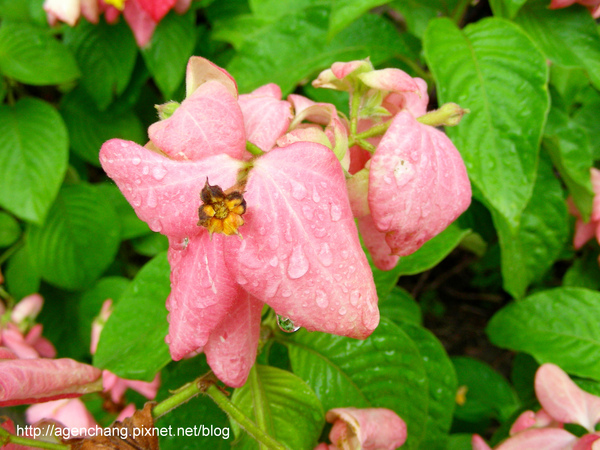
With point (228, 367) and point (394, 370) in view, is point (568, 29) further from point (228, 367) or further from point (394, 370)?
point (228, 367)

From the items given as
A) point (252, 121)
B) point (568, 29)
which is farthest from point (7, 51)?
point (568, 29)

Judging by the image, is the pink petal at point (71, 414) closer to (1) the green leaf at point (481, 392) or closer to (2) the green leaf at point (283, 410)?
(2) the green leaf at point (283, 410)

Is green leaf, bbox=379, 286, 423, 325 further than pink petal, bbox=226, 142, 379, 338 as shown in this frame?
Yes

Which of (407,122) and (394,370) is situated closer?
(407,122)

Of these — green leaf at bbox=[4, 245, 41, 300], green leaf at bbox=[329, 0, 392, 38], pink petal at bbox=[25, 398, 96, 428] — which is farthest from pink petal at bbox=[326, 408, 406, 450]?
green leaf at bbox=[4, 245, 41, 300]

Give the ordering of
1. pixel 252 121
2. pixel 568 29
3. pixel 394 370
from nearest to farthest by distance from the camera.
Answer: pixel 252 121
pixel 394 370
pixel 568 29

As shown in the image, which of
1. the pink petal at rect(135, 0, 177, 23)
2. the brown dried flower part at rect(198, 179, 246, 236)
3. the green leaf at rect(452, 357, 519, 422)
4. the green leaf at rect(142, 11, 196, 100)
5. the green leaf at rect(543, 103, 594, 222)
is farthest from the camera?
the green leaf at rect(452, 357, 519, 422)

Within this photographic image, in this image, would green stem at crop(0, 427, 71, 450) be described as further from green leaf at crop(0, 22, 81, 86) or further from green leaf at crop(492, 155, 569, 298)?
green leaf at crop(0, 22, 81, 86)
